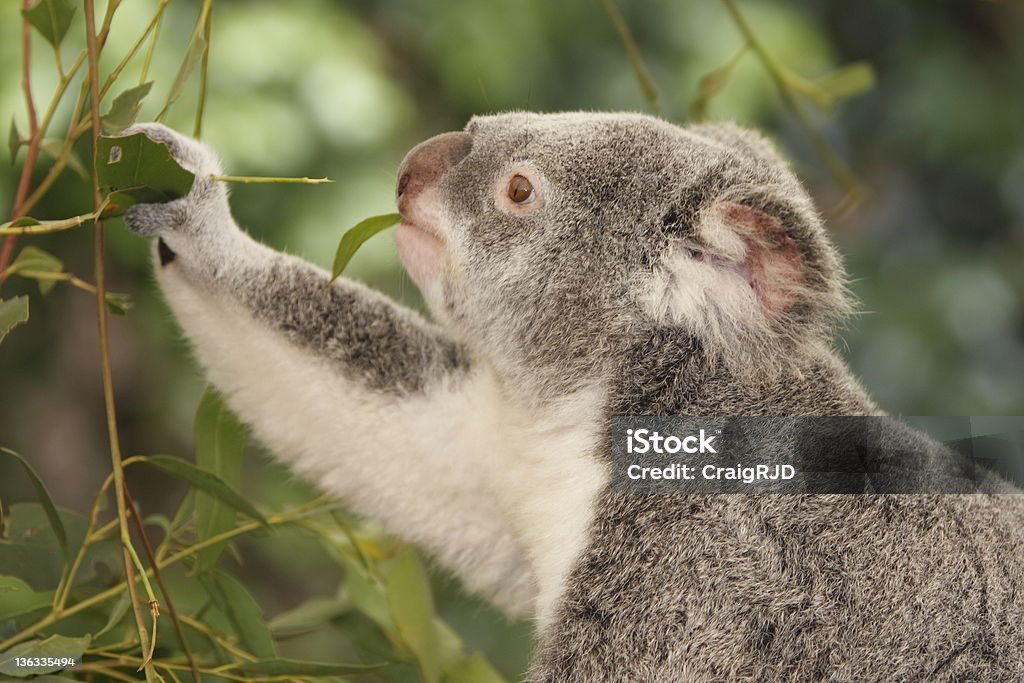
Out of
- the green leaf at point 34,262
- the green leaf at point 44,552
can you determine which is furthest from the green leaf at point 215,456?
the green leaf at point 34,262

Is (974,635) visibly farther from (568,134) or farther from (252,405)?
(252,405)

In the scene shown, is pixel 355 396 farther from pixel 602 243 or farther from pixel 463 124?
pixel 463 124

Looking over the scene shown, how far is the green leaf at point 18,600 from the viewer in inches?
50.5

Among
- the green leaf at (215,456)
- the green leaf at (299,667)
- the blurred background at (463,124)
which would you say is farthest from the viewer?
the blurred background at (463,124)

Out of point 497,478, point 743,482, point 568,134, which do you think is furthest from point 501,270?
point 743,482

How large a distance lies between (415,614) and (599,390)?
0.44 meters

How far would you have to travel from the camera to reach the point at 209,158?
1713mm

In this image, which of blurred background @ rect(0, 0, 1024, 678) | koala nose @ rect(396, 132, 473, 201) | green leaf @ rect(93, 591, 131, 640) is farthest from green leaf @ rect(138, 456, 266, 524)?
blurred background @ rect(0, 0, 1024, 678)

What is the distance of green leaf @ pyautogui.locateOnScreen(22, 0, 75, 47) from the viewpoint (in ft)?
4.37

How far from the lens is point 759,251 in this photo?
1.52 m

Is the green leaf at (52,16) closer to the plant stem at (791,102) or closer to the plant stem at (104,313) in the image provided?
the plant stem at (104,313)

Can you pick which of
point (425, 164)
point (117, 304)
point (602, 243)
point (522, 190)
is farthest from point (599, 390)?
point (117, 304)

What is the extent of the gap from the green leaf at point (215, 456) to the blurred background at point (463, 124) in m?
0.64

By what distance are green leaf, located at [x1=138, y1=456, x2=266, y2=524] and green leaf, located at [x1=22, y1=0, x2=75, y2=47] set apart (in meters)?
0.52
